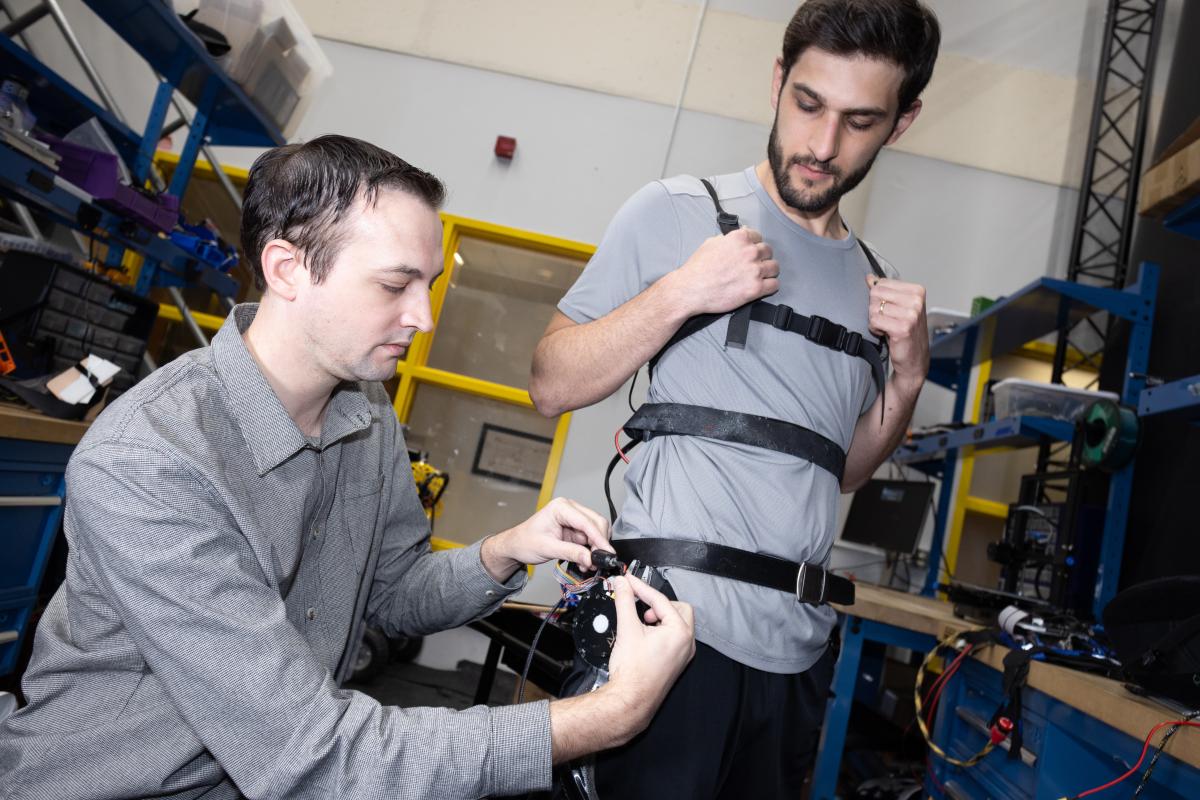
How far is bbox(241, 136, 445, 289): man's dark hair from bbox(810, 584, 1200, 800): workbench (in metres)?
1.44

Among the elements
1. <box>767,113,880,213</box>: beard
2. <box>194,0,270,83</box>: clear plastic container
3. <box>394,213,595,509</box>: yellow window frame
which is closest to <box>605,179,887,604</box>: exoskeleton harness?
<box>767,113,880,213</box>: beard

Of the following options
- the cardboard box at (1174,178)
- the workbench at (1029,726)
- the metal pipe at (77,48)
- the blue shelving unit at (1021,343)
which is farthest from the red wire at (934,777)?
the metal pipe at (77,48)

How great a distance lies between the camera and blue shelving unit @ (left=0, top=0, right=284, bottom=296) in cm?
247

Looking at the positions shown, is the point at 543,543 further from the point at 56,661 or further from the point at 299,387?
the point at 56,661

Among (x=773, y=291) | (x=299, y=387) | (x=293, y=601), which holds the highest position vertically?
(x=773, y=291)

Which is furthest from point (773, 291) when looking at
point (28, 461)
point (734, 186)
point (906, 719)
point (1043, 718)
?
point (906, 719)

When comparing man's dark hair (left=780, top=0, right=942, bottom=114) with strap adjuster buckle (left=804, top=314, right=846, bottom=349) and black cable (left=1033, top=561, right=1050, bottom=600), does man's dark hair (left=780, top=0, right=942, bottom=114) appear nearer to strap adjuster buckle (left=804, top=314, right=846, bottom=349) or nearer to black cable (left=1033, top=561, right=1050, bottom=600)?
strap adjuster buckle (left=804, top=314, right=846, bottom=349)

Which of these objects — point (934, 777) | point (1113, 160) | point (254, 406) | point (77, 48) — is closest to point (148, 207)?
point (77, 48)

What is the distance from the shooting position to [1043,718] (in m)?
1.87

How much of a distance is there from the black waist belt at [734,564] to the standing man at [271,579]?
0.32 ft

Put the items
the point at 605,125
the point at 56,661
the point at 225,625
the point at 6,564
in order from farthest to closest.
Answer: the point at 605,125, the point at 6,564, the point at 56,661, the point at 225,625

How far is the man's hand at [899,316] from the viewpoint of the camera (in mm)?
1313

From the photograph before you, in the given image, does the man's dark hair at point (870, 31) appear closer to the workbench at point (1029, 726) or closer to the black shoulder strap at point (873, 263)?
the black shoulder strap at point (873, 263)

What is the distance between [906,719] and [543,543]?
3767mm
